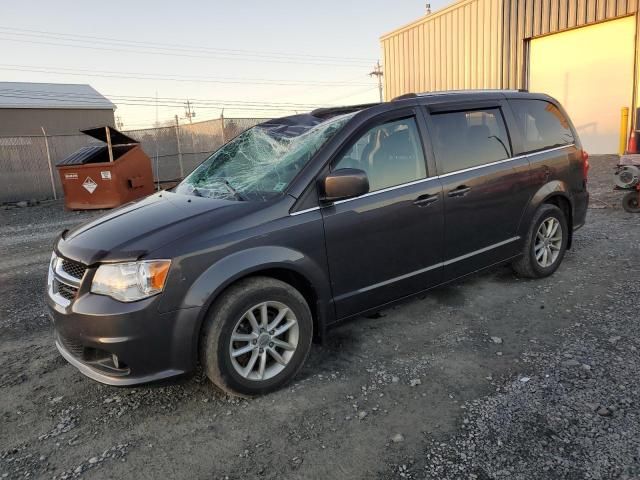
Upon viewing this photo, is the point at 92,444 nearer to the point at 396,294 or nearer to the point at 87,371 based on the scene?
the point at 87,371

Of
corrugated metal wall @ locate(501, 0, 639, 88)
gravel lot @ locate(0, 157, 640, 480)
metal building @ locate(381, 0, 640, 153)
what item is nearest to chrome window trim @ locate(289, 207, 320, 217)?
gravel lot @ locate(0, 157, 640, 480)

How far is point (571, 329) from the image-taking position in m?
3.72

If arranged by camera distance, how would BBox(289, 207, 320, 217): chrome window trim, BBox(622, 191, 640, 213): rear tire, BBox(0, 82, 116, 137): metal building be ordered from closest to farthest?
BBox(289, 207, 320, 217): chrome window trim, BBox(622, 191, 640, 213): rear tire, BBox(0, 82, 116, 137): metal building

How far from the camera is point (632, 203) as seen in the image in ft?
25.3

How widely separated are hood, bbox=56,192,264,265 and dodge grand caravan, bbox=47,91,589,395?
1 centimetres

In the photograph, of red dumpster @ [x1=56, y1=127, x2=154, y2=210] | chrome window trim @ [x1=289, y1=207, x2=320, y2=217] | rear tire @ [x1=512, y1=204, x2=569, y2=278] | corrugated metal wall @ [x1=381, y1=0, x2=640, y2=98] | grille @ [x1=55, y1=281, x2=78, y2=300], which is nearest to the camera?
grille @ [x1=55, y1=281, x2=78, y2=300]

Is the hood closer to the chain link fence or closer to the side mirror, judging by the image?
the side mirror

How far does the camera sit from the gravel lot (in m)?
2.40

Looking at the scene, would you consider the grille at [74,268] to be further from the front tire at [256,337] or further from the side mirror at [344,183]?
the side mirror at [344,183]

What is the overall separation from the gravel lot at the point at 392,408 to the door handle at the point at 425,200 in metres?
1.02

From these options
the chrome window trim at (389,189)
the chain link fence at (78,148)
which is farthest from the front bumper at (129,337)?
the chain link fence at (78,148)

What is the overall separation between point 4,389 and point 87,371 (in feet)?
3.17

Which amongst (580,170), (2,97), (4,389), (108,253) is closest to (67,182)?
(4,389)

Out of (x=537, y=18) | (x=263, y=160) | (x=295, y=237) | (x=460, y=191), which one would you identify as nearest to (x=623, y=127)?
(x=537, y=18)
